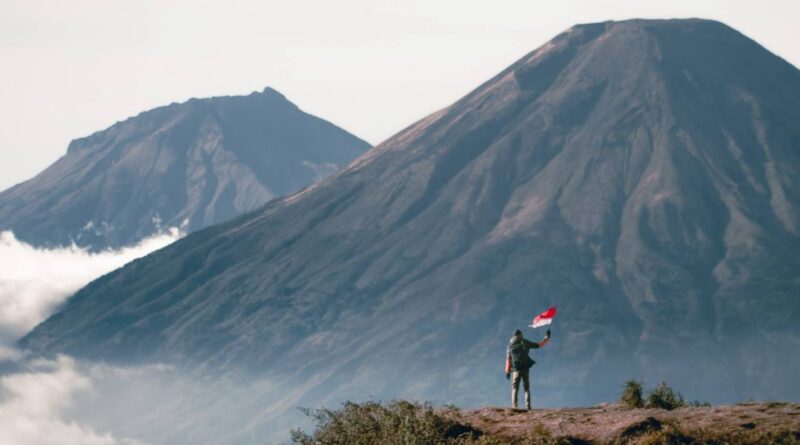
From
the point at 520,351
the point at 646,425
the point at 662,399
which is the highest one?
the point at 520,351

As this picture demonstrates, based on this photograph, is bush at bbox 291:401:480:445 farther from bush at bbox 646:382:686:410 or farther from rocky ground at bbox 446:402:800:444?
bush at bbox 646:382:686:410

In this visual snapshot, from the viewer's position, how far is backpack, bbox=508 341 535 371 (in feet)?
166

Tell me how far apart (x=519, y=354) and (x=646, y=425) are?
8917mm

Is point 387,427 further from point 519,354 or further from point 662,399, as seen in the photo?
point 662,399

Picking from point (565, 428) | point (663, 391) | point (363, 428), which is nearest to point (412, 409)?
point (363, 428)

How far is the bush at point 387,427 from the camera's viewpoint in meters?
42.0

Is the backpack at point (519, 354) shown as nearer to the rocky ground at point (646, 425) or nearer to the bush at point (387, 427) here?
the rocky ground at point (646, 425)

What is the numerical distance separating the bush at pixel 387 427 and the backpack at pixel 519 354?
514 cm

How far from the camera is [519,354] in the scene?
50.5 metres

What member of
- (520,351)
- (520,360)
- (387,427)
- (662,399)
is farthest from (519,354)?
(387,427)

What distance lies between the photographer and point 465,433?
43.8m

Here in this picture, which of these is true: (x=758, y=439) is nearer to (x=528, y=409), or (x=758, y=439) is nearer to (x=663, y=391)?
(x=528, y=409)

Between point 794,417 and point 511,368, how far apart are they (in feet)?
35.9

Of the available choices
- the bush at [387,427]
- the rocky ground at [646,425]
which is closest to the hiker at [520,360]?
the rocky ground at [646,425]
